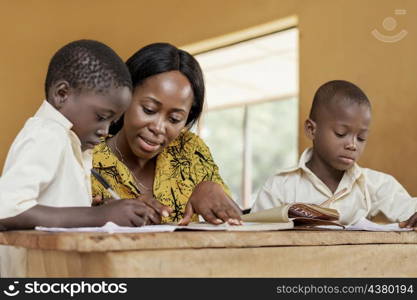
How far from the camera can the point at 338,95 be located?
7.38 ft

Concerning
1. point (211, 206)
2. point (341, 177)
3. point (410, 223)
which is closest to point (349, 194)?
point (341, 177)

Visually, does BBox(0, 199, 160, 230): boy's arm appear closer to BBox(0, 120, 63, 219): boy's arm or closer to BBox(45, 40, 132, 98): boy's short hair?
BBox(0, 120, 63, 219): boy's arm

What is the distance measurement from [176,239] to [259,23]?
9.74 ft

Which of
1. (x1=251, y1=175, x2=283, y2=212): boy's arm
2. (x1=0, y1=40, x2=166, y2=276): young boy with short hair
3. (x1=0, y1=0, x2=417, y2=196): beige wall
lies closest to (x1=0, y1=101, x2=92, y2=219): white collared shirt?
(x1=0, y1=40, x2=166, y2=276): young boy with short hair

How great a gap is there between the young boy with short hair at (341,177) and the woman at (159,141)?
0.26 metres

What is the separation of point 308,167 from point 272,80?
14.3 ft

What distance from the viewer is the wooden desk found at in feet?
3.09

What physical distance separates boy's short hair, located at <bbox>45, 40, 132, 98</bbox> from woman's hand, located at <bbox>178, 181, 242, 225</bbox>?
1.01 feet

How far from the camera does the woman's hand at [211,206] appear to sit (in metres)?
1.42

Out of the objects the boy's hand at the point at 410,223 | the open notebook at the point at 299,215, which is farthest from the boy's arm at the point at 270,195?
the open notebook at the point at 299,215

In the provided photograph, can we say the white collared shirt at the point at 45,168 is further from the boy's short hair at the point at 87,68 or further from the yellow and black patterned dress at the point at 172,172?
the yellow and black patterned dress at the point at 172,172

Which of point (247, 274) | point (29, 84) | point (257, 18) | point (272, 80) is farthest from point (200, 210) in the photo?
point (272, 80)

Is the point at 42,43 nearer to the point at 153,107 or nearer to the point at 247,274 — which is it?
the point at 153,107

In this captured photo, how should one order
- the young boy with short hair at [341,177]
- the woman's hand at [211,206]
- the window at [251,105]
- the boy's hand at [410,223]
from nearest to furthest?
1. the woman's hand at [211,206]
2. the boy's hand at [410,223]
3. the young boy with short hair at [341,177]
4. the window at [251,105]
